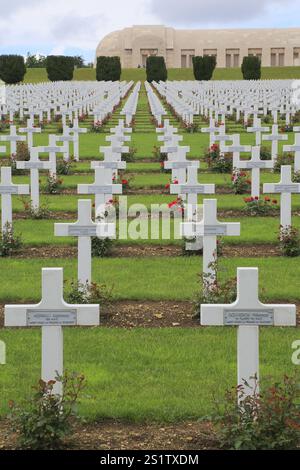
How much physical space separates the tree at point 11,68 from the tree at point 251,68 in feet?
39.9

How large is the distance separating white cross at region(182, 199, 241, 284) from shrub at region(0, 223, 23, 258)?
267 cm

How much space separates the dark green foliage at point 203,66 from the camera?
175ft

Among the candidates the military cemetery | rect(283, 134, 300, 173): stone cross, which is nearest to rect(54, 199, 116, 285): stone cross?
the military cemetery

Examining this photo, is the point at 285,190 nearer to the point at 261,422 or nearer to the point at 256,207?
the point at 256,207

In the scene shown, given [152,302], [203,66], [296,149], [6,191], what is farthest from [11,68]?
[152,302]

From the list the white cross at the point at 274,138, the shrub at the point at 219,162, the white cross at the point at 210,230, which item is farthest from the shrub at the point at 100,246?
the white cross at the point at 274,138

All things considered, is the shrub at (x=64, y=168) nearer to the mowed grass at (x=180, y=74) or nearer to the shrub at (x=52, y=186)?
the shrub at (x=52, y=186)

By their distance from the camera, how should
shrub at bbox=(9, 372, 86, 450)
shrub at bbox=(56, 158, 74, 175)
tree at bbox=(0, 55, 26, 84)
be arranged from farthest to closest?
tree at bbox=(0, 55, 26, 84)
shrub at bbox=(56, 158, 74, 175)
shrub at bbox=(9, 372, 86, 450)

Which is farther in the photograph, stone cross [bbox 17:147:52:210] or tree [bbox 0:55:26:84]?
tree [bbox 0:55:26:84]

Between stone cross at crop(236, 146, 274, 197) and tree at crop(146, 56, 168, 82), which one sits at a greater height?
tree at crop(146, 56, 168, 82)

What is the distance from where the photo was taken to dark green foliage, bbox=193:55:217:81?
53.4 m

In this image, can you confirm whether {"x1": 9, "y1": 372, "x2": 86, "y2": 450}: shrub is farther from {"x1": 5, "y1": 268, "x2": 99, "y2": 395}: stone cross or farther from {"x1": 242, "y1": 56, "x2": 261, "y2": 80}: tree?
{"x1": 242, "y1": 56, "x2": 261, "y2": 80}: tree

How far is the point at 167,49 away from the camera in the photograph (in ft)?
305

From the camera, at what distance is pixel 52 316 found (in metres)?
5.00
